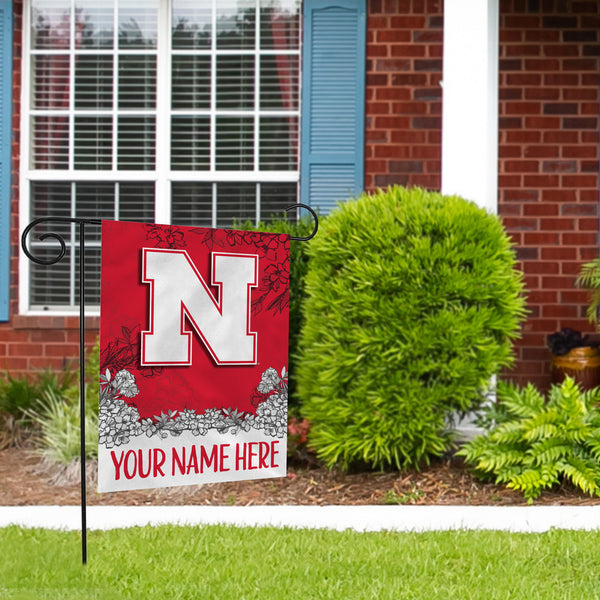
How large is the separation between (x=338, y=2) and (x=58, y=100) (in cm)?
224

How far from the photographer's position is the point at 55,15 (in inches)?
260

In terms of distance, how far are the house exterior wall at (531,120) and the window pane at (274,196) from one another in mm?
638

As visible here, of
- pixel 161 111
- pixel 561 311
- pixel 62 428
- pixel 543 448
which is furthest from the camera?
pixel 161 111

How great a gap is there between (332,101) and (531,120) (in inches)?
58.7

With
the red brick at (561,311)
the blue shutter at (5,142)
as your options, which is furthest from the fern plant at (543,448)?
the blue shutter at (5,142)

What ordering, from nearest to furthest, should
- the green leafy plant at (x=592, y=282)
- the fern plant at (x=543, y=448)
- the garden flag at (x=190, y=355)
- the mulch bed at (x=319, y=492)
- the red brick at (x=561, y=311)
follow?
the garden flag at (x=190, y=355) < the fern plant at (x=543, y=448) < the mulch bed at (x=319, y=492) < the green leafy plant at (x=592, y=282) < the red brick at (x=561, y=311)

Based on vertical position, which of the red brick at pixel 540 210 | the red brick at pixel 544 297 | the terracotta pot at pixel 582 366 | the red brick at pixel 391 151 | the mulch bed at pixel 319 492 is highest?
the red brick at pixel 391 151

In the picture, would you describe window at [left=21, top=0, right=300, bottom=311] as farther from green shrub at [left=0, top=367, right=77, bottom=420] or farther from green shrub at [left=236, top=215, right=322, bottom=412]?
green shrub at [left=236, top=215, right=322, bottom=412]

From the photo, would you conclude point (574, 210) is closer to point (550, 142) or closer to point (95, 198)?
point (550, 142)

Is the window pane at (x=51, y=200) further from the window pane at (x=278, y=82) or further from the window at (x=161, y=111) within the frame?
the window pane at (x=278, y=82)

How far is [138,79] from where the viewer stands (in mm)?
6570

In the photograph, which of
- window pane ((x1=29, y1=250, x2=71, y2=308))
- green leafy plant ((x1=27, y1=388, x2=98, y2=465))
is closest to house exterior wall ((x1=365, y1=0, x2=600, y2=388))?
window pane ((x1=29, y1=250, x2=71, y2=308))

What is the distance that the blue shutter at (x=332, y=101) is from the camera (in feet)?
21.1

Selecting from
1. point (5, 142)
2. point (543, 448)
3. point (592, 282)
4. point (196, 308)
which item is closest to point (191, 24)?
point (5, 142)
